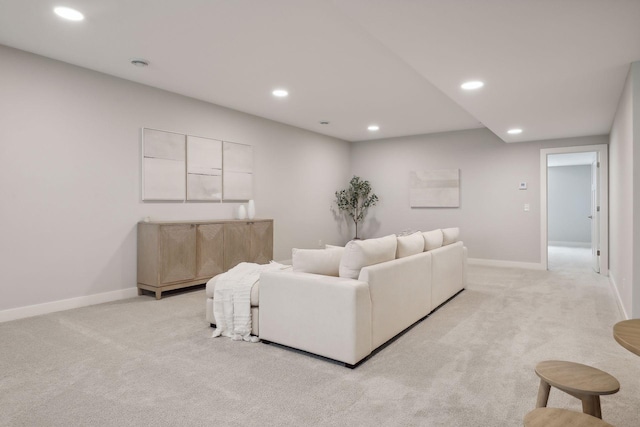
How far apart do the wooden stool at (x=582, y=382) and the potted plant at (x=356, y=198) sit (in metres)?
6.94

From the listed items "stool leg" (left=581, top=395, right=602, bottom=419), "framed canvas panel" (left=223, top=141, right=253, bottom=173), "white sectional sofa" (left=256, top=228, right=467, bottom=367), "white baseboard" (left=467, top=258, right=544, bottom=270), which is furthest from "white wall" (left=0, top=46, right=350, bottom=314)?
"white baseboard" (left=467, top=258, right=544, bottom=270)

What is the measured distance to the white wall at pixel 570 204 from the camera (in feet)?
35.6

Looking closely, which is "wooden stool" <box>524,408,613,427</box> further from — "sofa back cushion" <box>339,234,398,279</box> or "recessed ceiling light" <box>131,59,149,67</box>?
"recessed ceiling light" <box>131,59,149,67</box>

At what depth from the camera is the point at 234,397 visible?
2.25m

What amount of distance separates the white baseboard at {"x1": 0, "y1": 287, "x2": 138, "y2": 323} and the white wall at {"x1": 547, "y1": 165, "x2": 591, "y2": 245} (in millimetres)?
11364

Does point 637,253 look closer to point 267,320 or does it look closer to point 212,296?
point 267,320

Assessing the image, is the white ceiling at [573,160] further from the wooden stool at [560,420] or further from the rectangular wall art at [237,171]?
the wooden stool at [560,420]

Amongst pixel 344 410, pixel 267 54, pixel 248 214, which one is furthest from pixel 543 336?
pixel 248 214

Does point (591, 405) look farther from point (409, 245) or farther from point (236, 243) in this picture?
point (236, 243)

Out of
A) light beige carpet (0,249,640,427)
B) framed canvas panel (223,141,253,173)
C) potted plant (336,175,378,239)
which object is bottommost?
light beige carpet (0,249,640,427)

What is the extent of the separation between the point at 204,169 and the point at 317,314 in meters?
3.49

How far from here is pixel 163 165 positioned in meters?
5.02

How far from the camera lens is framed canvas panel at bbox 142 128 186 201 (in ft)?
15.9

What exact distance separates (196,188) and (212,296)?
2.36m
